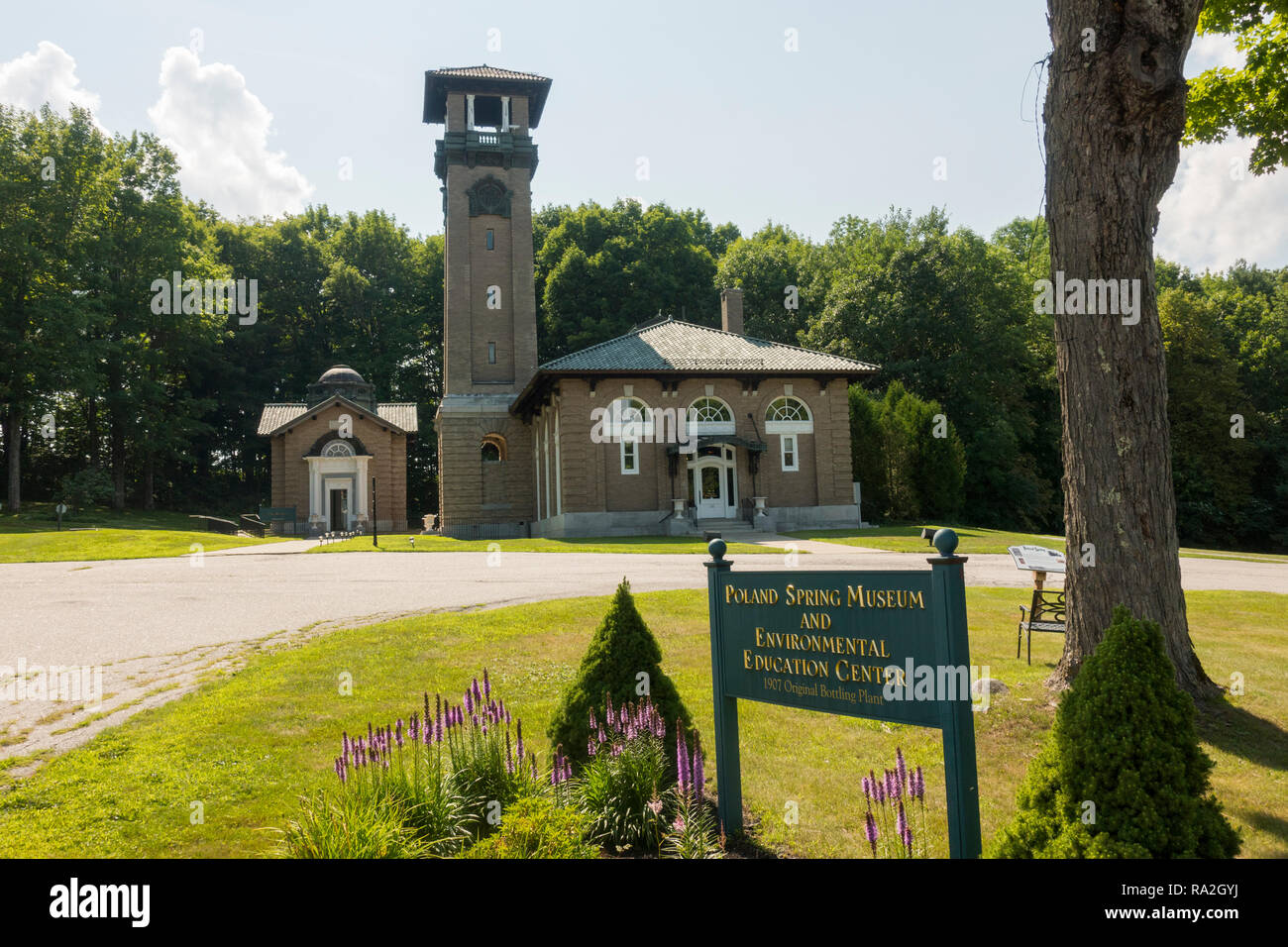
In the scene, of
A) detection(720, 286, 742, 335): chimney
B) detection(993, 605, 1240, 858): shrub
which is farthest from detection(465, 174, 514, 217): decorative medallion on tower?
detection(993, 605, 1240, 858): shrub

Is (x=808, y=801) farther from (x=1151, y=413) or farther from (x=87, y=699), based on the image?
(x=87, y=699)

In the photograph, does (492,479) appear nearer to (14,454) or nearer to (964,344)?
(14,454)

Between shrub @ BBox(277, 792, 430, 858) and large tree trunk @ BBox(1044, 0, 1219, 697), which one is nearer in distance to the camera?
shrub @ BBox(277, 792, 430, 858)

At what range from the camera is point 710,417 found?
34000 millimetres

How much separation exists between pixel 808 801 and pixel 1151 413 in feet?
13.1

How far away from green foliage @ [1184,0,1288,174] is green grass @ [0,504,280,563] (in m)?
27.2

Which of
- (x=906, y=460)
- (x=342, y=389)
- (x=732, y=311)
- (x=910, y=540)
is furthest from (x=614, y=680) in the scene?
(x=342, y=389)

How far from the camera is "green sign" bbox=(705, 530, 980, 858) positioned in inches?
133

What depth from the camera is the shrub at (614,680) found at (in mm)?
4867

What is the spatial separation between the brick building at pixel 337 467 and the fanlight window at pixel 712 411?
19.8 metres

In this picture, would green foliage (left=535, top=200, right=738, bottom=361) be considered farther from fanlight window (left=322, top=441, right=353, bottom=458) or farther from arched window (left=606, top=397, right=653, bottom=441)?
arched window (left=606, top=397, right=653, bottom=441)

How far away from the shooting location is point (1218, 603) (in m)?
12.4
